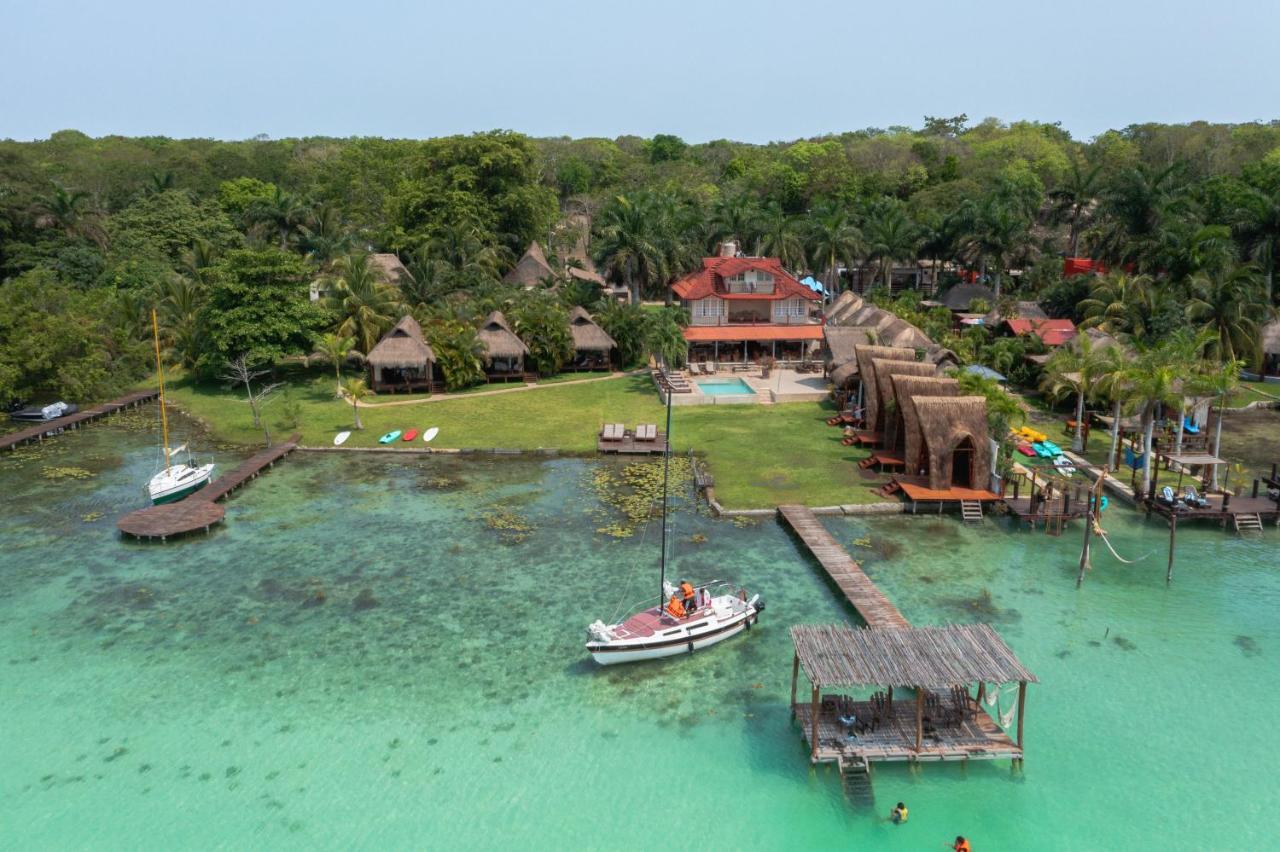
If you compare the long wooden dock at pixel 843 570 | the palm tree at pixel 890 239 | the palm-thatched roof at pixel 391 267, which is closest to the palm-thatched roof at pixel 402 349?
the palm-thatched roof at pixel 391 267

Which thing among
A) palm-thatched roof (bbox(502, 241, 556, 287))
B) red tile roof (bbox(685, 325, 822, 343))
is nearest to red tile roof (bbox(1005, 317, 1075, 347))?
red tile roof (bbox(685, 325, 822, 343))

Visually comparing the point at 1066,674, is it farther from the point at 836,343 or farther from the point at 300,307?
the point at 300,307

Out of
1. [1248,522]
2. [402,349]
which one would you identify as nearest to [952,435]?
[1248,522]

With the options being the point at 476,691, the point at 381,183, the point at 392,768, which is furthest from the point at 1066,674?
the point at 381,183

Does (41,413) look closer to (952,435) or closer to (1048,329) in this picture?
(952,435)

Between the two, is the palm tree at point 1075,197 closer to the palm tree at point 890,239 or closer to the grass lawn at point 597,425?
the palm tree at point 890,239
